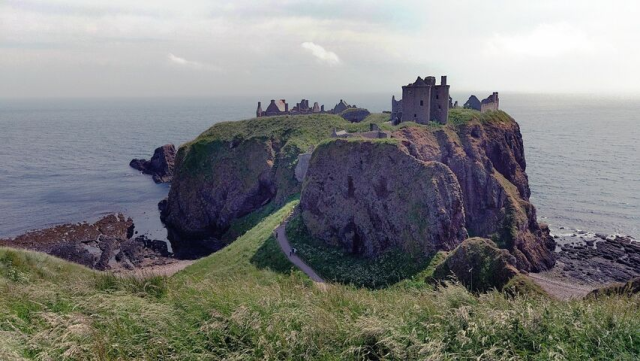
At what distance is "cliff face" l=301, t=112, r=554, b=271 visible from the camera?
39.4 m

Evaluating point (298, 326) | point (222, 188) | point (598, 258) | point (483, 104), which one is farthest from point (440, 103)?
point (298, 326)

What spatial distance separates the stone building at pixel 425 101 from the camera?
59156 millimetres

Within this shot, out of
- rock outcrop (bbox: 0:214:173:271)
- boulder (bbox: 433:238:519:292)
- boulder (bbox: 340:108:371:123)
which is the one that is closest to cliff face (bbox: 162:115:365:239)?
rock outcrop (bbox: 0:214:173:271)

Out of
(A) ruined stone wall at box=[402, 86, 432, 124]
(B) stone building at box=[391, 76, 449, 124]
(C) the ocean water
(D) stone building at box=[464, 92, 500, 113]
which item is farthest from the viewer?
(D) stone building at box=[464, 92, 500, 113]

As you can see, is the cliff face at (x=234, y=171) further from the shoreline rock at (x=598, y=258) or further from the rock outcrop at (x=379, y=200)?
the shoreline rock at (x=598, y=258)

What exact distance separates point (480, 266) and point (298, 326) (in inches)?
900

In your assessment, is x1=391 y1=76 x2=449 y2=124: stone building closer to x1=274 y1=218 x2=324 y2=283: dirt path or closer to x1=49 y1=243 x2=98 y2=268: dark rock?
x1=274 y1=218 x2=324 y2=283: dirt path

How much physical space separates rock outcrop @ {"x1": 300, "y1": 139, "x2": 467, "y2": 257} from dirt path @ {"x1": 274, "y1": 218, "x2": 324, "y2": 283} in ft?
9.40

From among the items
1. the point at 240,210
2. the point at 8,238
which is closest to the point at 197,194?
the point at 240,210

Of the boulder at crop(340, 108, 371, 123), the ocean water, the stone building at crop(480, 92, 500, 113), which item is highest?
the stone building at crop(480, 92, 500, 113)

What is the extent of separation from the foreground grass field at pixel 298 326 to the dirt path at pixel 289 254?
73.7 feet

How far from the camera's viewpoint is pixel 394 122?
2474 inches

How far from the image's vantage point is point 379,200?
40969mm

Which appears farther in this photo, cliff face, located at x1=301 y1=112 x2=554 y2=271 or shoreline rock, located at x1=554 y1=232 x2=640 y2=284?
shoreline rock, located at x1=554 y1=232 x2=640 y2=284
